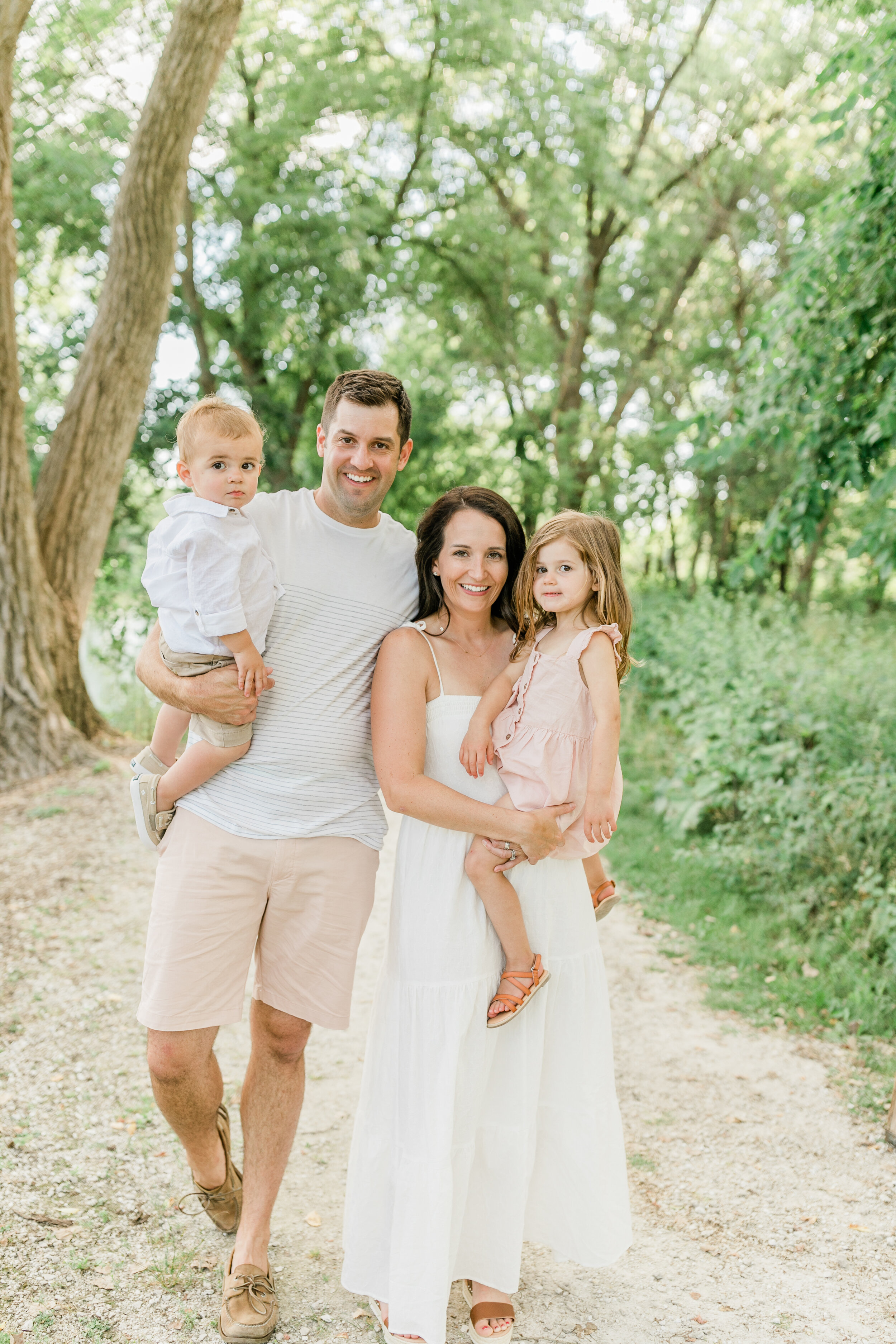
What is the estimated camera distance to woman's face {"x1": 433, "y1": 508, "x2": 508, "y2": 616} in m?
2.41

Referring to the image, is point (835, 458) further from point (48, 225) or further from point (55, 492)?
point (48, 225)

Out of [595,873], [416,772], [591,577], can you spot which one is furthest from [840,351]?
[416,772]

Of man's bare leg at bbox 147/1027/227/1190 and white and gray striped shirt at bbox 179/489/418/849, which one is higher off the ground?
white and gray striped shirt at bbox 179/489/418/849

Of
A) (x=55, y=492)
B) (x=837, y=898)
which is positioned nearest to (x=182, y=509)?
(x=837, y=898)

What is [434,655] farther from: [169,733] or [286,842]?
[169,733]

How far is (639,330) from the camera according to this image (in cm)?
1759

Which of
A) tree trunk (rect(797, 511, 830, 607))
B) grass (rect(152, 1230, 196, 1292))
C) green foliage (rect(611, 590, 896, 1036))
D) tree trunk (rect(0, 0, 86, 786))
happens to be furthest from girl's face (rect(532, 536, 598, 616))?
tree trunk (rect(797, 511, 830, 607))

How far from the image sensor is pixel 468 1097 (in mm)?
2301

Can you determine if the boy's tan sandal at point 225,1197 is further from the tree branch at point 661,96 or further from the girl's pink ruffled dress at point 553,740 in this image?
the tree branch at point 661,96

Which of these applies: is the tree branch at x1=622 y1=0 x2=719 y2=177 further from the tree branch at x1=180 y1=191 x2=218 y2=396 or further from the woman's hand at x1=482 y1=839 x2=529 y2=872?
the woman's hand at x1=482 y1=839 x2=529 y2=872

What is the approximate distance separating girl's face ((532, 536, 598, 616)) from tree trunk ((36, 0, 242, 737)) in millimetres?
5791

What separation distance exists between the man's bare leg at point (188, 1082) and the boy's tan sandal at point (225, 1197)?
6.5 inches

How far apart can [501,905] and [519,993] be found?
209 mm

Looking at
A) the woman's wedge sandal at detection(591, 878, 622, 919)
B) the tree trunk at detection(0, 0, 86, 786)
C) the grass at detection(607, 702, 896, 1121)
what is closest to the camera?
the woman's wedge sandal at detection(591, 878, 622, 919)
